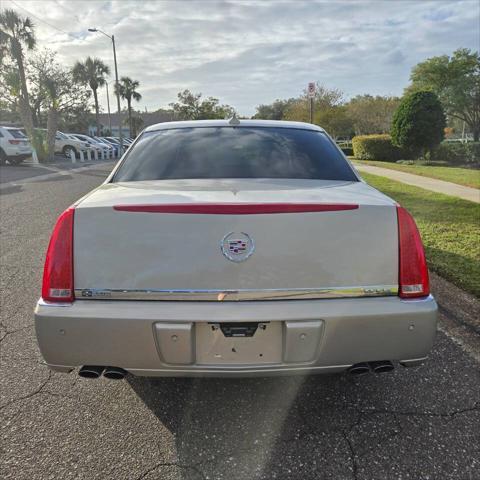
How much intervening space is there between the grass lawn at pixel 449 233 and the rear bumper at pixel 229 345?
2.33 m

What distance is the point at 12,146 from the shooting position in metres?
18.7

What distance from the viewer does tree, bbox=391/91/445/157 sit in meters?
19.2

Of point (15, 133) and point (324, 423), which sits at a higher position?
point (15, 133)

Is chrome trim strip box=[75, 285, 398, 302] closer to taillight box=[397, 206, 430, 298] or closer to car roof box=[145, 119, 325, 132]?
taillight box=[397, 206, 430, 298]

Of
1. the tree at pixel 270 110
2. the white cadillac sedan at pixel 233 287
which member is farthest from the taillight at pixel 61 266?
the tree at pixel 270 110

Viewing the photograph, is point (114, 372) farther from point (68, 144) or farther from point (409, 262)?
point (68, 144)

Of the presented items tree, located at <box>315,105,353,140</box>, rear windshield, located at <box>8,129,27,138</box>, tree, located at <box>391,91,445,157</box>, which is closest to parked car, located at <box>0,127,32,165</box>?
rear windshield, located at <box>8,129,27,138</box>

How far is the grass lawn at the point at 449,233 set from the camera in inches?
167

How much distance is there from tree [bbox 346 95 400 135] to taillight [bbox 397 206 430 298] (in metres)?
45.0

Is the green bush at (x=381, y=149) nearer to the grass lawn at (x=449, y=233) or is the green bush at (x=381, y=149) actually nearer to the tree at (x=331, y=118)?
the tree at (x=331, y=118)

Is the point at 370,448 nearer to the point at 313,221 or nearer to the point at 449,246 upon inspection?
the point at 313,221

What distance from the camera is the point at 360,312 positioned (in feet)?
6.09

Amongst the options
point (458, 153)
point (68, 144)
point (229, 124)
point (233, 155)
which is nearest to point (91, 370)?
point (233, 155)

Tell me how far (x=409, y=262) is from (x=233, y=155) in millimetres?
1328
